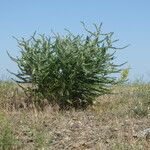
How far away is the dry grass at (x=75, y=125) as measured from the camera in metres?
8.70

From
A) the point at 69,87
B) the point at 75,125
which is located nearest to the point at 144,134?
the point at 75,125

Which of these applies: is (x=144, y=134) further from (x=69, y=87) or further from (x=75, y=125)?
(x=69, y=87)

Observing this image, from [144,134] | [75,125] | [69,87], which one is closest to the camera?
[144,134]

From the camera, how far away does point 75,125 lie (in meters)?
Result: 10.3

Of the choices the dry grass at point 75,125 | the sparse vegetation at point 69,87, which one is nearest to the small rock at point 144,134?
the dry grass at point 75,125

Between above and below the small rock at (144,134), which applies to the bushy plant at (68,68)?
above

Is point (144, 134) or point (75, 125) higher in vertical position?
point (75, 125)

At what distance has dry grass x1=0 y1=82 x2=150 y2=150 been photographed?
28.6ft

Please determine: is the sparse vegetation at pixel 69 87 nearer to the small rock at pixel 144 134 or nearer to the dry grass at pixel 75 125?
the dry grass at pixel 75 125

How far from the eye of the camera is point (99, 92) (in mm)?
13883

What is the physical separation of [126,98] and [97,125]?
14.4ft

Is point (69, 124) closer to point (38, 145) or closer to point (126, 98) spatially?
point (38, 145)

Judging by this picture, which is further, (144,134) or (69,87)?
(69,87)

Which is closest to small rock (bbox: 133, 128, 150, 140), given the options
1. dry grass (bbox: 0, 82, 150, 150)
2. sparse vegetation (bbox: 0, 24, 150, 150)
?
dry grass (bbox: 0, 82, 150, 150)
